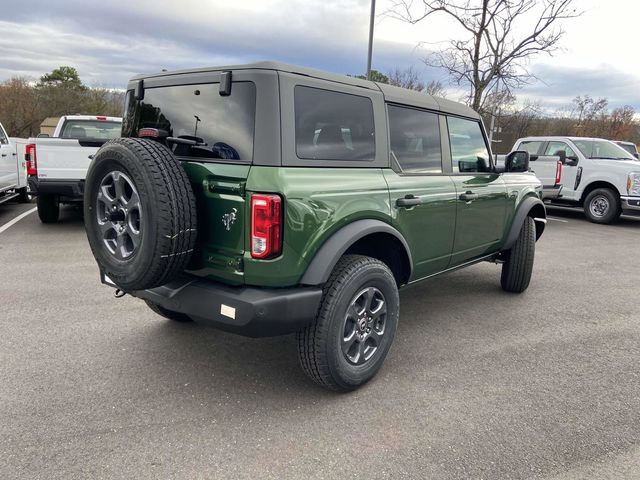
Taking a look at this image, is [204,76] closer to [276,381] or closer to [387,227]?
[387,227]

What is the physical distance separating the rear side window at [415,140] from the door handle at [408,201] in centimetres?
23

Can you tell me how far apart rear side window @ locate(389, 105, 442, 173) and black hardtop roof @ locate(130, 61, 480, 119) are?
76 mm

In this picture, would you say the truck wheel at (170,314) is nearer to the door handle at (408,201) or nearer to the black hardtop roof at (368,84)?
the black hardtop roof at (368,84)

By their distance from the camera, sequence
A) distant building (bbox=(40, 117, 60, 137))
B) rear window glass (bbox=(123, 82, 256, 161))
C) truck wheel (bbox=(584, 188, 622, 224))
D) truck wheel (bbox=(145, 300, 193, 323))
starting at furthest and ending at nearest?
1. distant building (bbox=(40, 117, 60, 137))
2. truck wheel (bbox=(584, 188, 622, 224))
3. truck wheel (bbox=(145, 300, 193, 323))
4. rear window glass (bbox=(123, 82, 256, 161))

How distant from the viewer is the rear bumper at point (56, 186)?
7438 mm

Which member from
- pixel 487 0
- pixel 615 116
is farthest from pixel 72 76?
pixel 615 116

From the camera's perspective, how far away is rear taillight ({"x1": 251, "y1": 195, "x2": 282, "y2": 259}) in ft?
8.16

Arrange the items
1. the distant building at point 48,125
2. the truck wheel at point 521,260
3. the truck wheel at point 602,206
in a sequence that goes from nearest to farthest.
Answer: the truck wheel at point 521,260 → the truck wheel at point 602,206 → the distant building at point 48,125

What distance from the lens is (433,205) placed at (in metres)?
3.64

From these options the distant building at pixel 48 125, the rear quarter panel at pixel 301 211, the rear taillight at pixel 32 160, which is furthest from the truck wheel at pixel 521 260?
the distant building at pixel 48 125

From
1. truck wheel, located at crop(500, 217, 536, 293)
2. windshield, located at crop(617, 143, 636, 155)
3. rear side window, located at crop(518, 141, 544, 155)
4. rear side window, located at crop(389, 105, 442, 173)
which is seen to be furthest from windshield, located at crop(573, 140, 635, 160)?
rear side window, located at crop(389, 105, 442, 173)

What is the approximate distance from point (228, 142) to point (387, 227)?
1.15 m

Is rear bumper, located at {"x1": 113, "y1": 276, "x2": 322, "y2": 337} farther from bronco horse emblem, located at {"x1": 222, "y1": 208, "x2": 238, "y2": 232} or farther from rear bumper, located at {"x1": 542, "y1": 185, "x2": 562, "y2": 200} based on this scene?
rear bumper, located at {"x1": 542, "y1": 185, "x2": 562, "y2": 200}

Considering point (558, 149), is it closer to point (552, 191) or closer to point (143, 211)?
point (552, 191)
